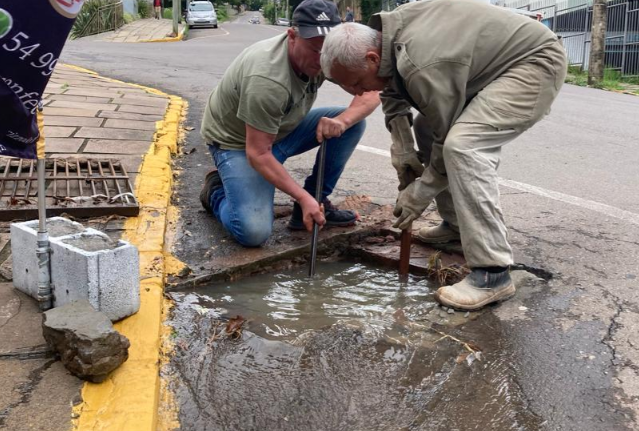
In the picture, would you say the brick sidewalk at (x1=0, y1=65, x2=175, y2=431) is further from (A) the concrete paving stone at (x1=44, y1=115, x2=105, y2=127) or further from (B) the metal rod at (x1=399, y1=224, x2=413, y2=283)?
(B) the metal rod at (x1=399, y1=224, x2=413, y2=283)

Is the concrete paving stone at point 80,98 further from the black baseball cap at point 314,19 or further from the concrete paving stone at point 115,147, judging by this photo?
the black baseball cap at point 314,19

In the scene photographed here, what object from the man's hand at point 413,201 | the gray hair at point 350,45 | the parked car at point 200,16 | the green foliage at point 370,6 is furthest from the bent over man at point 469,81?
the green foliage at point 370,6

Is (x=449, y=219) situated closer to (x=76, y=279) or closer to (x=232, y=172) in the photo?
(x=232, y=172)

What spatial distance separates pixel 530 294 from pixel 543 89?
0.92 meters

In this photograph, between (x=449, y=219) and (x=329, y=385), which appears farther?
(x=449, y=219)

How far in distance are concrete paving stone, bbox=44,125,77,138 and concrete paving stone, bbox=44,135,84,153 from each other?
13 cm

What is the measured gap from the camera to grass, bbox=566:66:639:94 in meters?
14.8

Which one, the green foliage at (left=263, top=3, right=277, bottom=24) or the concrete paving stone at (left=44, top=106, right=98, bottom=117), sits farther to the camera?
the green foliage at (left=263, top=3, right=277, bottom=24)

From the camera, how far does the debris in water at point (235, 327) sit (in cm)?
256

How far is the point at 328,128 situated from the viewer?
3.53m

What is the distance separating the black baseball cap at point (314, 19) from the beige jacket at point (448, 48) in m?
0.24

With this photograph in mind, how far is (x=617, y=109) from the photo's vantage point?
9609mm

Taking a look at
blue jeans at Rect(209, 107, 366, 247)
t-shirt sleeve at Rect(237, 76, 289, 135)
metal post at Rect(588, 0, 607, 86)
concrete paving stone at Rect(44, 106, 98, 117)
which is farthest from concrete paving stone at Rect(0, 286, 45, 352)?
metal post at Rect(588, 0, 607, 86)

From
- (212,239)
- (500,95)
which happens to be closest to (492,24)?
(500,95)
